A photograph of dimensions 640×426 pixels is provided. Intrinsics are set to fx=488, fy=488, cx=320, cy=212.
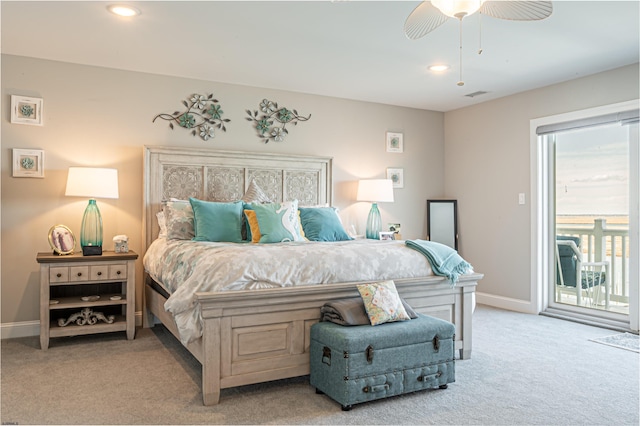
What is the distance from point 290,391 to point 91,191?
93.1 inches

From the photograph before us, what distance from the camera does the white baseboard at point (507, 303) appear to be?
5154 millimetres

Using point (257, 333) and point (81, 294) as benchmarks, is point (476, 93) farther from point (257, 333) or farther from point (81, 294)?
point (81, 294)

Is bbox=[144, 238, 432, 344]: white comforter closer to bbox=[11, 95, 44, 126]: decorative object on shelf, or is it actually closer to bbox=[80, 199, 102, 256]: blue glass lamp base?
bbox=[80, 199, 102, 256]: blue glass lamp base

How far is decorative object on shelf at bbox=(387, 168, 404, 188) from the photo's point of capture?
19.6ft

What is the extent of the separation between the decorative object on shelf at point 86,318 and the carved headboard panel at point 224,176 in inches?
30.6

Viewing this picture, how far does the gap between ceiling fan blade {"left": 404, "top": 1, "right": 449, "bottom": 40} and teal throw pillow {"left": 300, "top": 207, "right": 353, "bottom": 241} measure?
2022 mm

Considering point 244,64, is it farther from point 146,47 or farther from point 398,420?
point 398,420

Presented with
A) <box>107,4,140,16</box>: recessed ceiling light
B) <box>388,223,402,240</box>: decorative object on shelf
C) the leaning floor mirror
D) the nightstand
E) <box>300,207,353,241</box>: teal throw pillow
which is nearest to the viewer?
<box>107,4,140,16</box>: recessed ceiling light

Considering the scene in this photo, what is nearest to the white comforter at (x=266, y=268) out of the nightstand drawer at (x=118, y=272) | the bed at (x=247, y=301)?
the bed at (x=247, y=301)

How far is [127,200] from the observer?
4.52 meters

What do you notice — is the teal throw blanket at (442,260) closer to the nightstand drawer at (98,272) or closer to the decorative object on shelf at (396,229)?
the decorative object on shelf at (396,229)

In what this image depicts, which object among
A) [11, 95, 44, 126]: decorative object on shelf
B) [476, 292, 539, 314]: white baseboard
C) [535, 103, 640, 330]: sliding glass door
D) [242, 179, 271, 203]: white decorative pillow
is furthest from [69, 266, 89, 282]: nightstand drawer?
[535, 103, 640, 330]: sliding glass door

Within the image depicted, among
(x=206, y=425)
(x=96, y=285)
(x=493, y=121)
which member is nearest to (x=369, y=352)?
(x=206, y=425)

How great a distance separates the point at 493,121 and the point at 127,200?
407cm
